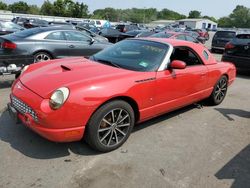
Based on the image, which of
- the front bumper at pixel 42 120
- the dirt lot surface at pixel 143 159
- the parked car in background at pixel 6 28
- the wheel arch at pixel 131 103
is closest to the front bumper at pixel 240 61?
the dirt lot surface at pixel 143 159

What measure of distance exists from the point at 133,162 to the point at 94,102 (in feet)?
3.07

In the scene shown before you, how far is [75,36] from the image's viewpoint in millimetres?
8875

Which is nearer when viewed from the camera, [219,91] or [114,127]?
[114,127]

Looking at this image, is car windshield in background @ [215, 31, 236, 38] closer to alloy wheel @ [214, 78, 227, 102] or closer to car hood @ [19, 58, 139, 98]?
alloy wheel @ [214, 78, 227, 102]

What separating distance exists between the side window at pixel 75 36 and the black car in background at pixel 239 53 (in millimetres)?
5253

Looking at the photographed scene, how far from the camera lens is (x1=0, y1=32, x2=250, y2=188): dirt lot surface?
10.5 ft

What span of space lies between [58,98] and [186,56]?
2.76 metres

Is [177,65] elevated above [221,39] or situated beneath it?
elevated above

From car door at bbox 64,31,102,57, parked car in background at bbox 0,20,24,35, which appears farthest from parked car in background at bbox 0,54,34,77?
parked car in background at bbox 0,20,24,35

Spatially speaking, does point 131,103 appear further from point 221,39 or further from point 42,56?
point 221,39

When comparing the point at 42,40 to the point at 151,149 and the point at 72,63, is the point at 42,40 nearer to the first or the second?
the point at 72,63

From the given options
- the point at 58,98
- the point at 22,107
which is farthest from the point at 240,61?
the point at 22,107

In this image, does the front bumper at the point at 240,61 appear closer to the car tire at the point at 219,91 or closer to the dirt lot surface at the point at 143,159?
the car tire at the point at 219,91

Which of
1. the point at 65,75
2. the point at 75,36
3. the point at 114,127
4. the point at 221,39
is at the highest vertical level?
the point at 75,36
